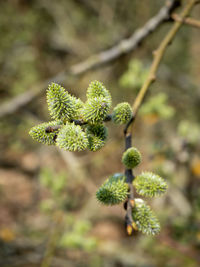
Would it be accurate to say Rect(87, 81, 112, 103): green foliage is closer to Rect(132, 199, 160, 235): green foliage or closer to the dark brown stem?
the dark brown stem

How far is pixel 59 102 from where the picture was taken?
98cm

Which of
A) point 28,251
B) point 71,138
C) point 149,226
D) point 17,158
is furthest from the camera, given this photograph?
point 17,158

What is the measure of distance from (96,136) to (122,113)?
14cm

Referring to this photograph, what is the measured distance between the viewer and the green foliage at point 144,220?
43.3 inches

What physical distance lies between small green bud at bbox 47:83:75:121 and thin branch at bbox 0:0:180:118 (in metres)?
1.42

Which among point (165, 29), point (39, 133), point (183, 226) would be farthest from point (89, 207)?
point (165, 29)

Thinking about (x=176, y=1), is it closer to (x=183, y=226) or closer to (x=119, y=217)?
(x=183, y=226)

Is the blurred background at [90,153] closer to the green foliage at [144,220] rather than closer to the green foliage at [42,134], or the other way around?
the green foliage at [144,220]

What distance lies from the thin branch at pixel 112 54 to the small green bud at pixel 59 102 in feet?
4.64

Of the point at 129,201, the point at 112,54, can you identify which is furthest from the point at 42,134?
the point at 112,54

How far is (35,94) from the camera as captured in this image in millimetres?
2922

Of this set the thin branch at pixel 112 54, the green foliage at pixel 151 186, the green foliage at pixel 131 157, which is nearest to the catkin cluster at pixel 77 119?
the green foliage at pixel 131 157

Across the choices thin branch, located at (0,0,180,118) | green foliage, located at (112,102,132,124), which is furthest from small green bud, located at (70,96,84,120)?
thin branch, located at (0,0,180,118)

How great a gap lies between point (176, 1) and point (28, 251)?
3744mm
